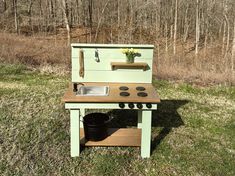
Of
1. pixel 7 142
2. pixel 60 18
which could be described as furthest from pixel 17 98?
pixel 60 18


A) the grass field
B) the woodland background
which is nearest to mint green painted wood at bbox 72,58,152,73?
the grass field

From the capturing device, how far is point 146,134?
324 cm

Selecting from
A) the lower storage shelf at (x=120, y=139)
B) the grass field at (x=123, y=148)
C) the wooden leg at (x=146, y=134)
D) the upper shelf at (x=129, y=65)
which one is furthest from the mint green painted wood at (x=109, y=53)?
the grass field at (x=123, y=148)

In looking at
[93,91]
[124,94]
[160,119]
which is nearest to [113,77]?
[93,91]

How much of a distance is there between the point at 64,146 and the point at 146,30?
47.8 ft

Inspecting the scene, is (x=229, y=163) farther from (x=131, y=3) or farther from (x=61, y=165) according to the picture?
(x=131, y=3)

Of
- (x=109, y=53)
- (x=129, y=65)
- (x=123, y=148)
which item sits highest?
(x=109, y=53)

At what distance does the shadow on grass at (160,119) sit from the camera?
421 cm

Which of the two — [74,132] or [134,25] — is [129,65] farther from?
[134,25]

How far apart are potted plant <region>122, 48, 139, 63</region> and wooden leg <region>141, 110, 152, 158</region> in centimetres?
76

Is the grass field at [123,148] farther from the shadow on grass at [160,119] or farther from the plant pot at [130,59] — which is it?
the plant pot at [130,59]

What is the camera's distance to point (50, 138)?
12.4 ft

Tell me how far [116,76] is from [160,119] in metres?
1.34

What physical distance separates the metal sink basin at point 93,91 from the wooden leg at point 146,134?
1.67ft
